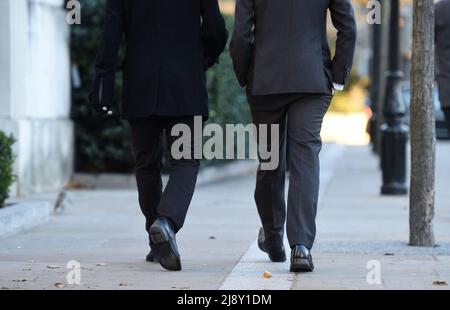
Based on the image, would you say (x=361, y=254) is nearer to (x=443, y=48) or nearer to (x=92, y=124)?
(x=443, y=48)

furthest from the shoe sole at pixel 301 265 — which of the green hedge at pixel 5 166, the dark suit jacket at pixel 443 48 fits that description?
the green hedge at pixel 5 166

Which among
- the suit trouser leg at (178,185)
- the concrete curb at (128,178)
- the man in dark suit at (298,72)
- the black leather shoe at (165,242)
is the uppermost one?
the man in dark suit at (298,72)

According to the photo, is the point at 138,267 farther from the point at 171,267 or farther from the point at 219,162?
the point at 219,162

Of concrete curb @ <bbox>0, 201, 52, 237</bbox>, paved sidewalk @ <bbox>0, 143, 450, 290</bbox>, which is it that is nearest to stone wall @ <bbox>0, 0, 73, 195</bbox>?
paved sidewalk @ <bbox>0, 143, 450, 290</bbox>

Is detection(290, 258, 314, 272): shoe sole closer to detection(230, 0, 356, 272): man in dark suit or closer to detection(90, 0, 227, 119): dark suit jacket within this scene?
detection(230, 0, 356, 272): man in dark suit

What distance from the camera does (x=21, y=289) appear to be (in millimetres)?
5688

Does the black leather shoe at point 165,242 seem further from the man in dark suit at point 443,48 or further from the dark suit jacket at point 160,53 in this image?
the man in dark suit at point 443,48

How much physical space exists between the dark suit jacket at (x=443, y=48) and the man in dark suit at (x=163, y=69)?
263cm

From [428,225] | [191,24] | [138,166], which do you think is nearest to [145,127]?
[138,166]

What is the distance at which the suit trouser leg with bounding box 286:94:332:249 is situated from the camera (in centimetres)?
629

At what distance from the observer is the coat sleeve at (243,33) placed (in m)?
6.40

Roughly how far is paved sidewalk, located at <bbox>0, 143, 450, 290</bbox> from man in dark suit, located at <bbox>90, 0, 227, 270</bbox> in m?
0.49

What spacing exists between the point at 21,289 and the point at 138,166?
4.17 feet

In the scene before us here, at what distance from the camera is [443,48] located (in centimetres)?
861
